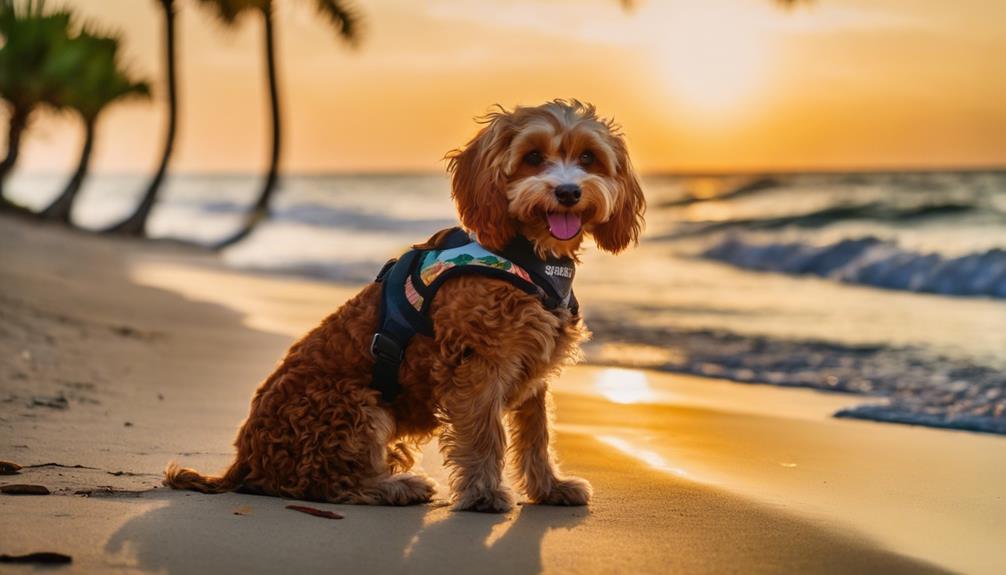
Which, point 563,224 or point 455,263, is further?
point 455,263

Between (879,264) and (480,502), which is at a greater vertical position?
(879,264)

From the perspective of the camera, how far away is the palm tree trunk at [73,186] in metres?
26.3

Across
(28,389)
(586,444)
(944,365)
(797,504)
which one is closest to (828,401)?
(944,365)

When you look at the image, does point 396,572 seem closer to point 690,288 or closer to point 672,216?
point 690,288

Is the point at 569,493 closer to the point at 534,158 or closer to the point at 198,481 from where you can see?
the point at 534,158

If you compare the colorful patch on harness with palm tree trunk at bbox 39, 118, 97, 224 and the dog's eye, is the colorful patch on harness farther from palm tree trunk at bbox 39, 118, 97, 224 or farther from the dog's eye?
palm tree trunk at bbox 39, 118, 97, 224

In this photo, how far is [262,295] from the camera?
48.3ft

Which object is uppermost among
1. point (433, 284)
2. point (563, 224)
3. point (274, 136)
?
point (274, 136)

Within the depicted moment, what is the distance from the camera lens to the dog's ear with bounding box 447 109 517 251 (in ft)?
16.0

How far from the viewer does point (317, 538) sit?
13.8 feet

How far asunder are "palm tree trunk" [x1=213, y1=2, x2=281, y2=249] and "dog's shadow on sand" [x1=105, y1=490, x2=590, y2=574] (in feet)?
75.4

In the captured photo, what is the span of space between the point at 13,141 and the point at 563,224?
2240 centimetres

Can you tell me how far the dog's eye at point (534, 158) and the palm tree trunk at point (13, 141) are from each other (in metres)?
21.7

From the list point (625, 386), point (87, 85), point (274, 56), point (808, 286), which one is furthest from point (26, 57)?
point (625, 386)
